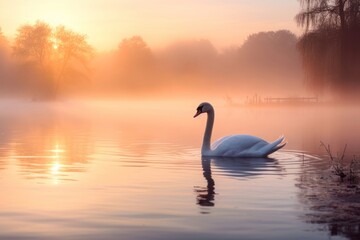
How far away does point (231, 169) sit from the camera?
1268 cm

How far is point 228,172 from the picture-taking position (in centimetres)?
1218

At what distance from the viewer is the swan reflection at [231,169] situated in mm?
9266

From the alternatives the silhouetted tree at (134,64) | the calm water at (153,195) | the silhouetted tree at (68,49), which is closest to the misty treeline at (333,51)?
the calm water at (153,195)

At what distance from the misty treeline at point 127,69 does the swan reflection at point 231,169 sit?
69.0 meters

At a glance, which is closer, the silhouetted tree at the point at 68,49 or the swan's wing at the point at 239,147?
the swan's wing at the point at 239,147

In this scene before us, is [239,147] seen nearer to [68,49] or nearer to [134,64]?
[68,49]

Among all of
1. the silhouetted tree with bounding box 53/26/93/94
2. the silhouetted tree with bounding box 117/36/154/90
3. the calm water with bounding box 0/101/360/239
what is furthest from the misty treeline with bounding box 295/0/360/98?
→ the silhouetted tree with bounding box 117/36/154/90

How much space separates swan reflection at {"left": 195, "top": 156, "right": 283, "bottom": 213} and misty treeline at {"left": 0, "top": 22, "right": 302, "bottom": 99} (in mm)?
69036

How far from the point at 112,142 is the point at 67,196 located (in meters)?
10.8

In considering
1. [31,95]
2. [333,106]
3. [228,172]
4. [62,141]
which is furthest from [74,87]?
[228,172]

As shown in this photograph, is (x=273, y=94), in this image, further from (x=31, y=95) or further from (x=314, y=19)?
(x=314, y=19)

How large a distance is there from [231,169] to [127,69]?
87.9m

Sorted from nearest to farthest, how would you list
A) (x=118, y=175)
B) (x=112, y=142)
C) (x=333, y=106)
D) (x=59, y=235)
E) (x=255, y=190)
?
1. (x=59, y=235)
2. (x=255, y=190)
3. (x=118, y=175)
4. (x=112, y=142)
5. (x=333, y=106)

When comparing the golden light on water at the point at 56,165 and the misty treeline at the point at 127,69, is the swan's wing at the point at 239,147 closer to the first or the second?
the golden light on water at the point at 56,165
